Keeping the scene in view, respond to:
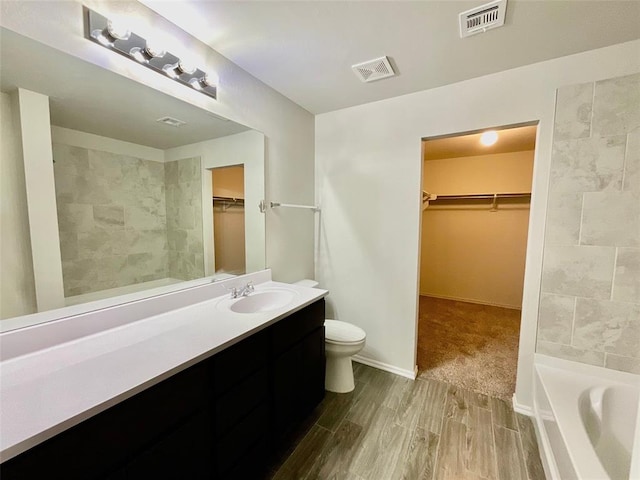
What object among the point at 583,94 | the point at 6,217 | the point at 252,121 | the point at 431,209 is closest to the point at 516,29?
the point at 583,94

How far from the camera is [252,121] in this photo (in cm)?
191

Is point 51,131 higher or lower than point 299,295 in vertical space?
higher

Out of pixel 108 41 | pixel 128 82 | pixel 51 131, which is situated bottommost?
pixel 51 131

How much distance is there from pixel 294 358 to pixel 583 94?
235 centimetres

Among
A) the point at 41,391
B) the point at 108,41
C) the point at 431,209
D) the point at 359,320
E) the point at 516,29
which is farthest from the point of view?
the point at 431,209

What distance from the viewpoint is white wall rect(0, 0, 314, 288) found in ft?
3.26

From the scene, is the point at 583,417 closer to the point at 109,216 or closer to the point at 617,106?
the point at 617,106

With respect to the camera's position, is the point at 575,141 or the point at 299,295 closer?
the point at 575,141

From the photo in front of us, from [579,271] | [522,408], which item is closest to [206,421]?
[522,408]

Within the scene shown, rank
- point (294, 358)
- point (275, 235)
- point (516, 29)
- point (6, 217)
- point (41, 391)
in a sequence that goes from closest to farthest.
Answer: point (41, 391), point (6, 217), point (516, 29), point (294, 358), point (275, 235)

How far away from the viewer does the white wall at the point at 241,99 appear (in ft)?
3.26

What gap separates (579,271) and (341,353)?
1650 mm

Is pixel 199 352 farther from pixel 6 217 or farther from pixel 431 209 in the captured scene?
pixel 431 209

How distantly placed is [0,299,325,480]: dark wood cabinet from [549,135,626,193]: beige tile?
1781 mm
